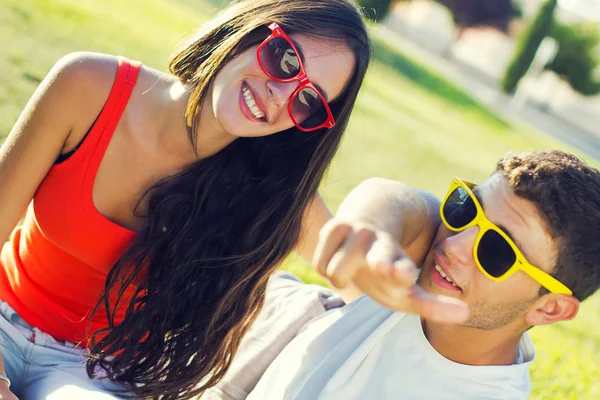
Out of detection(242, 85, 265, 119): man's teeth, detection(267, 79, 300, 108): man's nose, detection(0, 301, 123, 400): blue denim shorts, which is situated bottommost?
detection(0, 301, 123, 400): blue denim shorts

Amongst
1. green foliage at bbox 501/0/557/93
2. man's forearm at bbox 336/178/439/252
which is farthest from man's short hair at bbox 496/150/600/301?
green foliage at bbox 501/0/557/93

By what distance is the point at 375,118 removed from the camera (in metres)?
14.1

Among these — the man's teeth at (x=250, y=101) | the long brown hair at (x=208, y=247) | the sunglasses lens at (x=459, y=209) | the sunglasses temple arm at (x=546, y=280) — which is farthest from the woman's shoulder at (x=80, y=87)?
the sunglasses temple arm at (x=546, y=280)

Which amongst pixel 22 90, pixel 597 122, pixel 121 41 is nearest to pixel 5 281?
pixel 22 90

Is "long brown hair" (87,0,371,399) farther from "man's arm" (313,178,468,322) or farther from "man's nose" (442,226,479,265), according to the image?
"man's arm" (313,178,468,322)

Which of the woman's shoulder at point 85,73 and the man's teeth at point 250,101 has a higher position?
the man's teeth at point 250,101

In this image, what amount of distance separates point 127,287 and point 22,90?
3.66 m

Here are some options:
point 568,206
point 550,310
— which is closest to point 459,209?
point 568,206

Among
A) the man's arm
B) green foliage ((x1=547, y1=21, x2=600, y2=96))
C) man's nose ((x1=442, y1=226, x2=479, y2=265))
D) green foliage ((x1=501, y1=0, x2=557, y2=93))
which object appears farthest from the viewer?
green foliage ((x1=547, y1=21, x2=600, y2=96))

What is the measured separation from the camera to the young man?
263cm

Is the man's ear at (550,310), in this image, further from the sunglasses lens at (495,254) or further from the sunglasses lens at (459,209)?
the sunglasses lens at (459,209)

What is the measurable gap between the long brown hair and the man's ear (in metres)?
1.09

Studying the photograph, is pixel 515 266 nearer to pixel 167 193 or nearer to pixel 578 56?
pixel 167 193

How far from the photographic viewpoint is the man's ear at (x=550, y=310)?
2740mm
